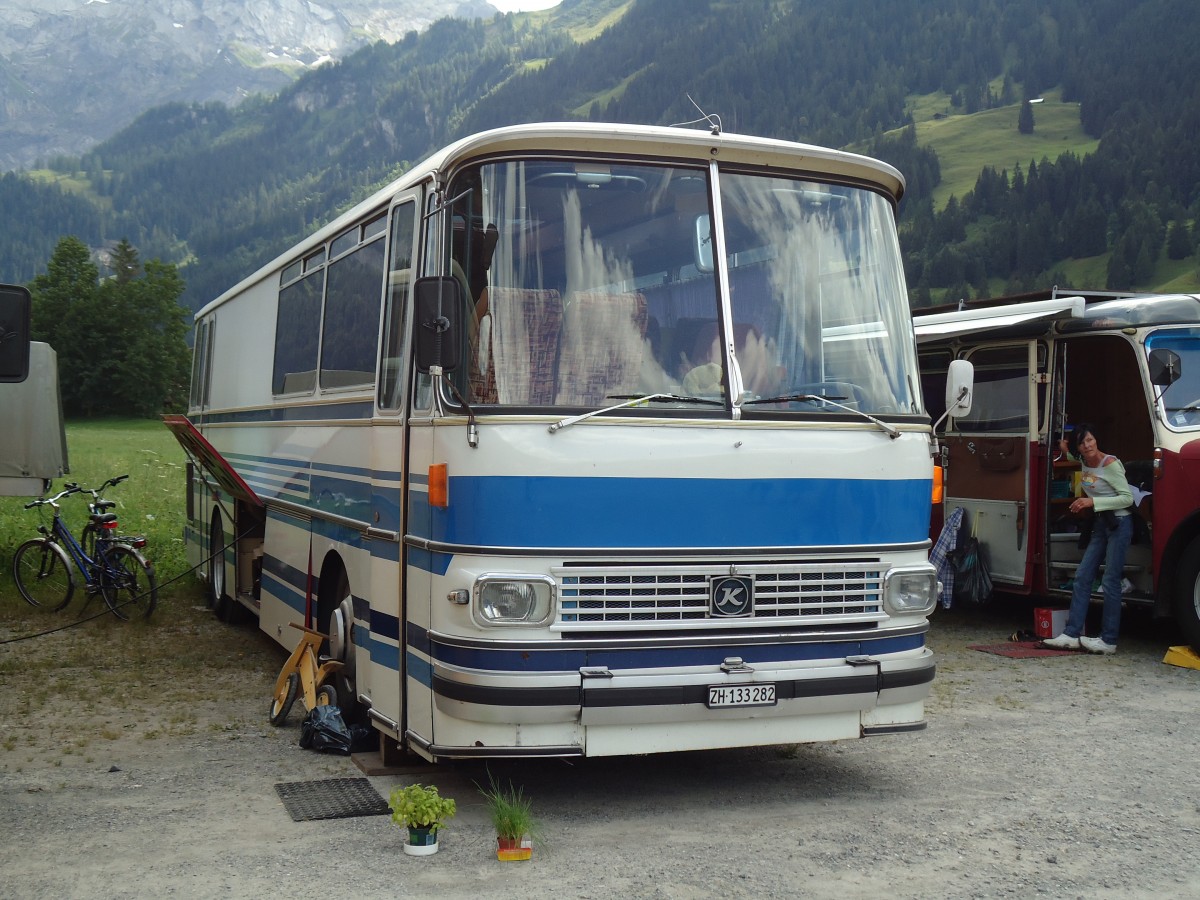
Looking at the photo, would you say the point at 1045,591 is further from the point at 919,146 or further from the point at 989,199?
the point at 919,146

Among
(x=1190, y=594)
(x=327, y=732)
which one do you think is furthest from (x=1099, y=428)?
(x=327, y=732)

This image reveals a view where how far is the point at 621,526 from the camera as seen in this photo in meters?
6.32

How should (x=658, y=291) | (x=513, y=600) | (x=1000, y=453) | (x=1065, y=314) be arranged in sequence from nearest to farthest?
(x=513, y=600)
(x=658, y=291)
(x=1065, y=314)
(x=1000, y=453)

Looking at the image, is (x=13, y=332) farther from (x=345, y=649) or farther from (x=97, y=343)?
(x=97, y=343)

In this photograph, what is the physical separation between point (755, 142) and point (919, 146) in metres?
144

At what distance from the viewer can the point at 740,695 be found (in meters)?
6.42

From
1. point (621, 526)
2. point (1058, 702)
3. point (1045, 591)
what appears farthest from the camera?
point (1045, 591)

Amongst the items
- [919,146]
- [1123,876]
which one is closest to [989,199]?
[919,146]

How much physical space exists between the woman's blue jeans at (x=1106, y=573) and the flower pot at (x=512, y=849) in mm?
7157

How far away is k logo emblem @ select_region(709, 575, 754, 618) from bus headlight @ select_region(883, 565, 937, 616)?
771mm

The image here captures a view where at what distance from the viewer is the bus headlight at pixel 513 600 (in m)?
6.16

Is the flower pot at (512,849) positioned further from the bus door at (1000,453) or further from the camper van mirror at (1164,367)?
the bus door at (1000,453)

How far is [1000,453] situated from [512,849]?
8.36m

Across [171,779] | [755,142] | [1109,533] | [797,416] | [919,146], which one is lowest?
[171,779]
